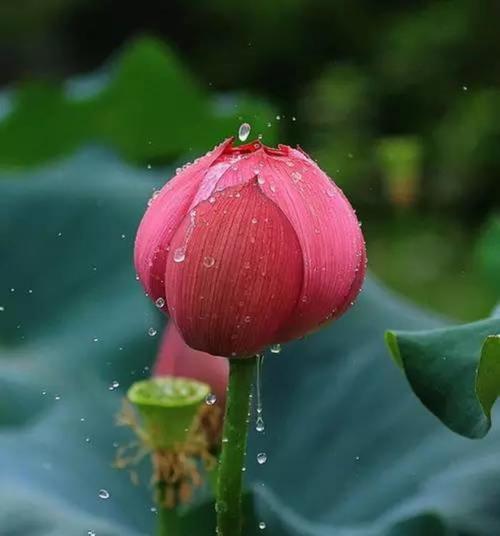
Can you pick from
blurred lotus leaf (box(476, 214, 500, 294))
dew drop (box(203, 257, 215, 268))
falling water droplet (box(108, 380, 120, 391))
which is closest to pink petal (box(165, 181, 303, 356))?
dew drop (box(203, 257, 215, 268))

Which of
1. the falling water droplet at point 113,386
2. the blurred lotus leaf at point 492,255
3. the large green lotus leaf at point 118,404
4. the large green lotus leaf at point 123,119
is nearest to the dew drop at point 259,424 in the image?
the large green lotus leaf at point 118,404

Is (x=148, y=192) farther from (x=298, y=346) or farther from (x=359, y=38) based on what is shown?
(x=359, y=38)

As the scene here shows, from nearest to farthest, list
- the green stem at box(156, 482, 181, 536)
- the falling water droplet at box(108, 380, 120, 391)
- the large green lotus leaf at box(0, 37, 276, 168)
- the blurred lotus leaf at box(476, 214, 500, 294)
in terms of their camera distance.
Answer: the green stem at box(156, 482, 181, 536)
the falling water droplet at box(108, 380, 120, 391)
the blurred lotus leaf at box(476, 214, 500, 294)
the large green lotus leaf at box(0, 37, 276, 168)

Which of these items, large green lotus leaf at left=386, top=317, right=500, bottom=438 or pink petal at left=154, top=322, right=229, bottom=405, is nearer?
large green lotus leaf at left=386, top=317, right=500, bottom=438

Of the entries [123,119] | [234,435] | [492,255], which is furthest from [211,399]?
[123,119]

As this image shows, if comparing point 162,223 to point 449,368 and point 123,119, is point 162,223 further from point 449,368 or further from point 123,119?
point 123,119

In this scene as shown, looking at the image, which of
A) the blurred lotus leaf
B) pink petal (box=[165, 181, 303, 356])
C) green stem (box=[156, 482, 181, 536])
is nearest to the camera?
pink petal (box=[165, 181, 303, 356])

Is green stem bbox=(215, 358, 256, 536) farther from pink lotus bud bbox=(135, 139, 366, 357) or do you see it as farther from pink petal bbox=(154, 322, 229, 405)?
pink petal bbox=(154, 322, 229, 405)
